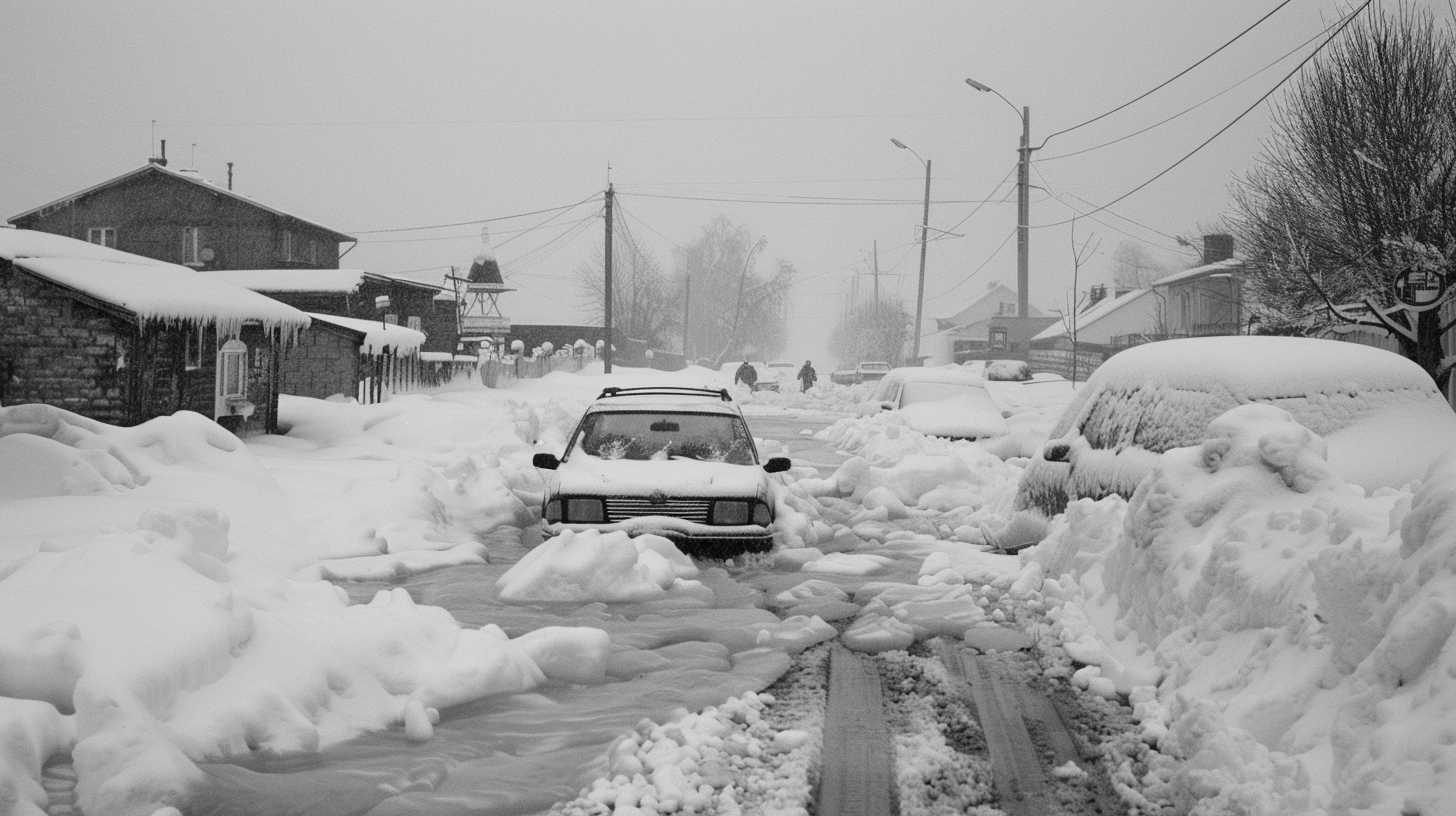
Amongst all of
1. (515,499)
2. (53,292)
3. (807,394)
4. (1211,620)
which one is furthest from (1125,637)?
(807,394)

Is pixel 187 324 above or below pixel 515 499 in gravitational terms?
above

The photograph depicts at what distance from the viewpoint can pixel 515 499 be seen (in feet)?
44.6

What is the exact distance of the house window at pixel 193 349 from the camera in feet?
68.9

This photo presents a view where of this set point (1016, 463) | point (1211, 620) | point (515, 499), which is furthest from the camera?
point (1016, 463)

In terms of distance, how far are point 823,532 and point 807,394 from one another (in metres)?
41.3

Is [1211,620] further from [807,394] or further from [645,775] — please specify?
[807,394]

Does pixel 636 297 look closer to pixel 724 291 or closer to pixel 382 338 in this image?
pixel 724 291

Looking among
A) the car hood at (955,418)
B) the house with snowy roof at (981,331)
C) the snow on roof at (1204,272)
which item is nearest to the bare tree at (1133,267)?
the house with snowy roof at (981,331)

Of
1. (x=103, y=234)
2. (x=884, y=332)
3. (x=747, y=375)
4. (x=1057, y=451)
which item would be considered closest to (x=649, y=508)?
(x=1057, y=451)

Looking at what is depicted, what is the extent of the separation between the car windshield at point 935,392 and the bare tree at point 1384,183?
5065 mm

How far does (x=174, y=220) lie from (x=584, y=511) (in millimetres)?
39443

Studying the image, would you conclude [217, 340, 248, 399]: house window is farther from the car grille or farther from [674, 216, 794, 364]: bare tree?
[674, 216, 794, 364]: bare tree

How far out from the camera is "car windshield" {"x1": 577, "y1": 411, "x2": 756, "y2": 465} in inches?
402

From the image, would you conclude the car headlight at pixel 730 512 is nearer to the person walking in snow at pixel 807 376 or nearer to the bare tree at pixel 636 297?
the person walking in snow at pixel 807 376
